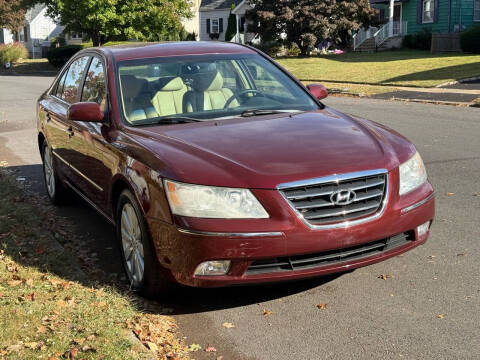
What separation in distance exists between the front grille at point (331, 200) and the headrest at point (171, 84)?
74.6 inches

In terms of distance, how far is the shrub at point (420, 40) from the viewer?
129 ft

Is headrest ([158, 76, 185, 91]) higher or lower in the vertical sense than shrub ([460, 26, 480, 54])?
higher

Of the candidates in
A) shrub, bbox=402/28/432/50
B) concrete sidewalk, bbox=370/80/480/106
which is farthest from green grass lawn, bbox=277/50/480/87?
shrub, bbox=402/28/432/50

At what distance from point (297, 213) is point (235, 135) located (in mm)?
918

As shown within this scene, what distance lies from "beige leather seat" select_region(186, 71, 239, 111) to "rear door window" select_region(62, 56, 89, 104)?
1467 mm

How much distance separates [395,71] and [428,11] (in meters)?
17.6

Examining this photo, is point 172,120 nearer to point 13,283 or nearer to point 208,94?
point 208,94

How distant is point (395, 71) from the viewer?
2655cm

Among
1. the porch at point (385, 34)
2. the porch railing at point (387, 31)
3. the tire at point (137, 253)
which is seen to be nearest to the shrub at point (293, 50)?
the porch at point (385, 34)

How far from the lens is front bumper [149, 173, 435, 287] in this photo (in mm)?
4008

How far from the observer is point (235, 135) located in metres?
4.72

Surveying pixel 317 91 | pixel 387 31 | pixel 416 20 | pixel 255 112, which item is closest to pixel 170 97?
pixel 255 112

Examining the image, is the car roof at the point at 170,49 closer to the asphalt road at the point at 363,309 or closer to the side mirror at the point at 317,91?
the side mirror at the point at 317,91

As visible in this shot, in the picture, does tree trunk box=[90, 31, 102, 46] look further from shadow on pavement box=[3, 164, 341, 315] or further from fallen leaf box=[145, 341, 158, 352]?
fallen leaf box=[145, 341, 158, 352]
